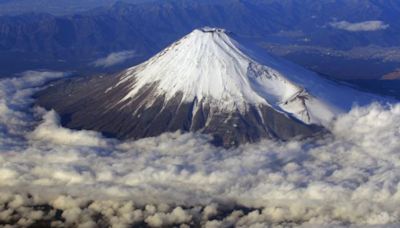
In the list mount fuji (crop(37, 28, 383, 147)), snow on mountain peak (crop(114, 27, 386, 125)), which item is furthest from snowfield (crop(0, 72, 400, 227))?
snow on mountain peak (crop(114, 27, 386, 125))

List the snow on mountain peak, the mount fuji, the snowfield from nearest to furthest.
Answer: the snowfield < the mount fuji < the snow on mountain peak

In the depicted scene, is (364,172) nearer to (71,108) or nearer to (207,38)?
(207,38)

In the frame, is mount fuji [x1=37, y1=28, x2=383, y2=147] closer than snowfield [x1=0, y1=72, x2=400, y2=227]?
No

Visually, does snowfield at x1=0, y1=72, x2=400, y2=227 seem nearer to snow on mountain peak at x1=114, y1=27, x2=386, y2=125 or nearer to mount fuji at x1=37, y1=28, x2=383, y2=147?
mount fuji at x1=37, y1=28, x2=383, y2=147

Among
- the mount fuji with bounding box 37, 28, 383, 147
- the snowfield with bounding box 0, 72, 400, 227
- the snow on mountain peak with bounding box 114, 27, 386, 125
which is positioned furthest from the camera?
the snow on mountain peak with bounding box 114, 27, 386, 125

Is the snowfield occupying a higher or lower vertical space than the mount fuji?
lower


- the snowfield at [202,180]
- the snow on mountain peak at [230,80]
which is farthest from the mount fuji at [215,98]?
the snowfield at [202,180]

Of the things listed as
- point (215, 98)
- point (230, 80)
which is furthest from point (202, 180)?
point (230, 80)

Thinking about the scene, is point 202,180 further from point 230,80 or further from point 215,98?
point 230,80
